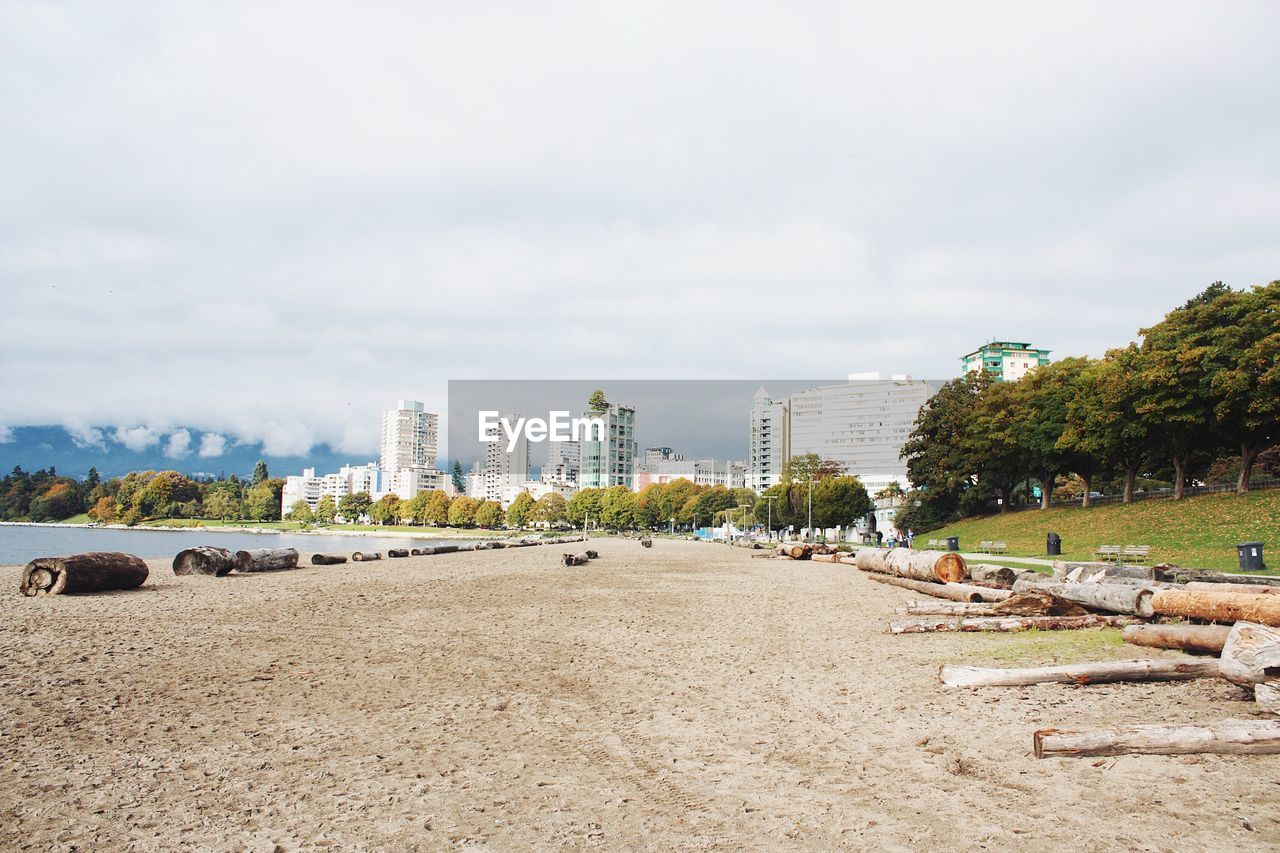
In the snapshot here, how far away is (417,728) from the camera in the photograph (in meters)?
7.60

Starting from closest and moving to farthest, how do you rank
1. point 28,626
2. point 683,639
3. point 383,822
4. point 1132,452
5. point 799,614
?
point 383,822
point 28,626
point 683,639
point 799,614
point 1132,452

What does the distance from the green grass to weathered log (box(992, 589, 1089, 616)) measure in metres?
15.6

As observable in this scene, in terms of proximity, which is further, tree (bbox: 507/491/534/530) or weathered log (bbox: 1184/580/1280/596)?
tree (bbox: 507/491/534/530)

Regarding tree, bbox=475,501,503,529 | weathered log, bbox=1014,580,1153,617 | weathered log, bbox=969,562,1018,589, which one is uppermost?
weathered log, bbox=1014,580,1153,617

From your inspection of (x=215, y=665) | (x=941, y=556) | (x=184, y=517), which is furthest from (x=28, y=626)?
(x=184, y=517)

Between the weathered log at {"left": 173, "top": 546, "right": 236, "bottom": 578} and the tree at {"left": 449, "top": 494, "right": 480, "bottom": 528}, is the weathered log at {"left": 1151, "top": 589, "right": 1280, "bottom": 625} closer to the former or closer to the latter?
the weathered log at {"left": 173, "top": 546, "right": 236, "bottom": 578}

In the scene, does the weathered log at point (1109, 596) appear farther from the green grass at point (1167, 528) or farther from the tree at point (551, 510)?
the tree at point (551, 510)

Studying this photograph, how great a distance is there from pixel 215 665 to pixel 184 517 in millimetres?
208058

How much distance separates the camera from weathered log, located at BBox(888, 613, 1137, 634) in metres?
13.4

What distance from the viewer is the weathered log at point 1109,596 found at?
43.8 ft

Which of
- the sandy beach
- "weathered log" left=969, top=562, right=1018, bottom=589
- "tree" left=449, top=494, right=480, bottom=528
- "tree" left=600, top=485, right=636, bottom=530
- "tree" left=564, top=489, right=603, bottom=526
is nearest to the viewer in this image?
the sandy beach

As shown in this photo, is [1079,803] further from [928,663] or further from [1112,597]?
[1112,597]

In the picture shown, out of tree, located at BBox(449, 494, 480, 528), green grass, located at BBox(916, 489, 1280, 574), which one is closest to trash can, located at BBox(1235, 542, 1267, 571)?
green grass, located at BBox(916, 489, 1280, 574)

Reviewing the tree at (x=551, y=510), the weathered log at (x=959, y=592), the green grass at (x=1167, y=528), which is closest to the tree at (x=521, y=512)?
the tree at (x=551, y=510)
